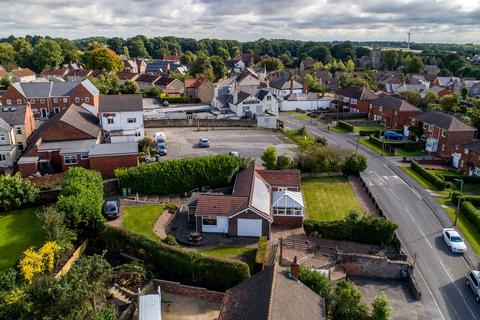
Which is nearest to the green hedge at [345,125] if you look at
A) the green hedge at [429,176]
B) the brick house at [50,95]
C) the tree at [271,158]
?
the green hedge at [429,176]

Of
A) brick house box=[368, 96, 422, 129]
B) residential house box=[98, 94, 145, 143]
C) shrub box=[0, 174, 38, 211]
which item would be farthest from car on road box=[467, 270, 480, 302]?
brick house box=[368, 96, 422, 129]

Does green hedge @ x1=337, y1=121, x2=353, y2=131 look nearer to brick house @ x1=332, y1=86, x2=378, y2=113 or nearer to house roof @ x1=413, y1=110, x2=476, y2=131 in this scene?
house roof @ x1=413, y1=110, x2=476, y2=131

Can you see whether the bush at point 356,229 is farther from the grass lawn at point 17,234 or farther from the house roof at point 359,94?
the house roof at point 359,94

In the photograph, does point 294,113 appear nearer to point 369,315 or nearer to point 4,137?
point 4,137

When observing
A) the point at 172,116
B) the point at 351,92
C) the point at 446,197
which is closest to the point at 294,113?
the point at 351,92

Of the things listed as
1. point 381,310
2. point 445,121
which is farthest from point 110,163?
point 445,121

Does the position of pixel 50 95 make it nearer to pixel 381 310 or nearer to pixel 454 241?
pixel 454 241
